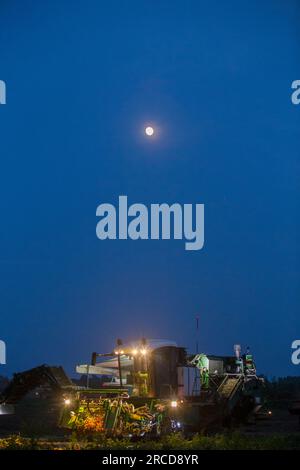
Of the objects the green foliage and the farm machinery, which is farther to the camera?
the farm machinery

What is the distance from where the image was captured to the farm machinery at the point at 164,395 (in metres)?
18.2

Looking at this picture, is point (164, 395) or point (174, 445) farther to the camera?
point (164, 395)

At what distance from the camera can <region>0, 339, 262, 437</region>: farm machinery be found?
18156 mm

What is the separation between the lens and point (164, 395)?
20.1 metres

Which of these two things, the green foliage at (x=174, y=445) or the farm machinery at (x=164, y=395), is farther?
the farm machinery at (x=164, y=395)

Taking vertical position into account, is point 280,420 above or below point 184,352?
below
